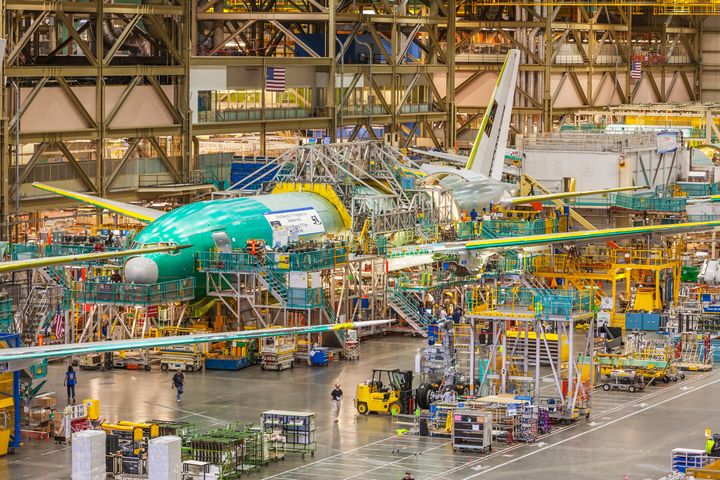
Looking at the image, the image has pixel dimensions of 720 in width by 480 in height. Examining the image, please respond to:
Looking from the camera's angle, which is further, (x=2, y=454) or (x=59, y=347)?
(x=2, y=454)

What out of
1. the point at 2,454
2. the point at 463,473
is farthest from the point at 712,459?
the point at 2,454

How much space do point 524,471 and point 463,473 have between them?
5.76ft

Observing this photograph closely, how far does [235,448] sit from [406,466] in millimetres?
4954

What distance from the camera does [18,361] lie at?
46.1m

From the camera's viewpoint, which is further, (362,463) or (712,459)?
(362,463)

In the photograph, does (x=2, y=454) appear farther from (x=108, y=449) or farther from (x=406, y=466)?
(x=406, y=466)

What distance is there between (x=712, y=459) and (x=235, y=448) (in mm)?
13199

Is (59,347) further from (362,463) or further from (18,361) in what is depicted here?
(362,463)

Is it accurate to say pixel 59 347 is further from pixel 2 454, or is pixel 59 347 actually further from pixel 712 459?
pixel 712 459

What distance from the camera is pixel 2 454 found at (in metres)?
49.9

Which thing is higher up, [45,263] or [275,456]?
[45,263]

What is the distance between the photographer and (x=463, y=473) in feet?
156

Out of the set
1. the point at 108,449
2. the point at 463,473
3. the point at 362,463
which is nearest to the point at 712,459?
the point at 463,473

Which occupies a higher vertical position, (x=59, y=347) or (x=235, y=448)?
(x=59, y=347)
